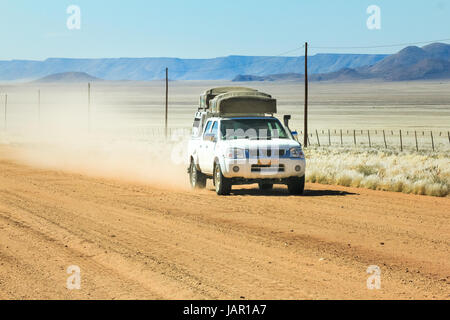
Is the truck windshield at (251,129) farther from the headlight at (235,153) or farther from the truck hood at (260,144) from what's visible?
the headlight at (235,153)

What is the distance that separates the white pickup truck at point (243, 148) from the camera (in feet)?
56.1

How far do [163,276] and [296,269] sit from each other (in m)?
1.58

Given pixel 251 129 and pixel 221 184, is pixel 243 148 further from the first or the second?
pixel 251 129

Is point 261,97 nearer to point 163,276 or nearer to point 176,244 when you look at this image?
point 176,244

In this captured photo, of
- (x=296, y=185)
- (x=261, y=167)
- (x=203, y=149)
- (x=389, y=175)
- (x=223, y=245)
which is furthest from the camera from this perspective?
(x=389, y=175)

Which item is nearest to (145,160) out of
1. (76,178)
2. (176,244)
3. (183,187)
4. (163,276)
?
(76,178)

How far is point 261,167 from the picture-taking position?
17.1 metres

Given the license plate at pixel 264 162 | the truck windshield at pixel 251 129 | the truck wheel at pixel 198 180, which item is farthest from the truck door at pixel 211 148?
the license plate at pixel 264 162

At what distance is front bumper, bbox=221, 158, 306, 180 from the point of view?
17.1m

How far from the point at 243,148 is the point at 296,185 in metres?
1.59

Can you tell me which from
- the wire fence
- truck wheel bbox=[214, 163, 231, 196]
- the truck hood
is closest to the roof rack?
the truck hood

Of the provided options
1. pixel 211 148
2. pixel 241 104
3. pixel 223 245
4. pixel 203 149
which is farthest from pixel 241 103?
pixel 223 245

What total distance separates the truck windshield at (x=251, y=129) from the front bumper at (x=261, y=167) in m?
1.05

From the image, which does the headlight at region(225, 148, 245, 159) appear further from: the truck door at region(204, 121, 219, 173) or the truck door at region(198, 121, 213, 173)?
the truck door at region(198, 121, 213, 173)
